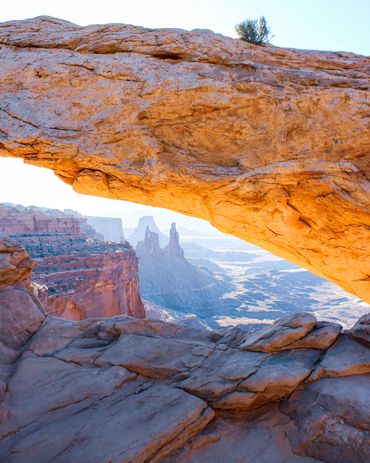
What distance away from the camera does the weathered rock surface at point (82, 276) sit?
3357 cm

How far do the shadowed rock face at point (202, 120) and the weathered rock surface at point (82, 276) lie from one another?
74.3 feet

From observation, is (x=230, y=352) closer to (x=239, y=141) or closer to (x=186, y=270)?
(x=239, y=141)

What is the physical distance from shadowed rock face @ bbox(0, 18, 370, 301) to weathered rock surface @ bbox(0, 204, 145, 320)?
2264cm

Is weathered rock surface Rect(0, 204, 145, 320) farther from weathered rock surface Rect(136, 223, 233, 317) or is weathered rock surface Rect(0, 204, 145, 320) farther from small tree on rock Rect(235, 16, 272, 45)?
weathered rock surface Rect(136, 223, 233, 317)

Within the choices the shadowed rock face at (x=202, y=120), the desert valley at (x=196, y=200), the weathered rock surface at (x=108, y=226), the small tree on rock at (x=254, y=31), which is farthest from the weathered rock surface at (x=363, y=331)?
the weathered rock surface at (x=108, y=226)

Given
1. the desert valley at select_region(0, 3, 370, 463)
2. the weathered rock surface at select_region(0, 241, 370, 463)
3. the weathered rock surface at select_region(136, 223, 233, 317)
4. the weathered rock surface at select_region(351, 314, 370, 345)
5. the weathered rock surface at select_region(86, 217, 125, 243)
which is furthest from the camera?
the weathered rock surface at select_region(86, 217, 125, 243)

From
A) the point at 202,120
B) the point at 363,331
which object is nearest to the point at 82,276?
the point at 202,120

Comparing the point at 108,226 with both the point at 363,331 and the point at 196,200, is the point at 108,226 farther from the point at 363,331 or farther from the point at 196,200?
the point at 363,331

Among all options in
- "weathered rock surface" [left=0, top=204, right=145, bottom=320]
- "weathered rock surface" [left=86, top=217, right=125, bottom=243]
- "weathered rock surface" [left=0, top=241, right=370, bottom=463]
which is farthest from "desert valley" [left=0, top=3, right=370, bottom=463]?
"weathered rock surface" [left=86, top=217, right=125, bottom=243]

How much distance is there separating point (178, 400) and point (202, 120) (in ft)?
22.5

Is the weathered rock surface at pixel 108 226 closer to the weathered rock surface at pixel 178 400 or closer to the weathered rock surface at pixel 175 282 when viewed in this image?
the weathered rock surface at pixel 175 282

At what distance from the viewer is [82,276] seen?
38.1 m

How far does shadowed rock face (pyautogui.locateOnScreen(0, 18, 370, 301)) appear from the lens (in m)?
8.27

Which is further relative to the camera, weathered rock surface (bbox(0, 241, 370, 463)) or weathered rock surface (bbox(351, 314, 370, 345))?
weathered rock surface (bbox(351, 314, 370, 345))
